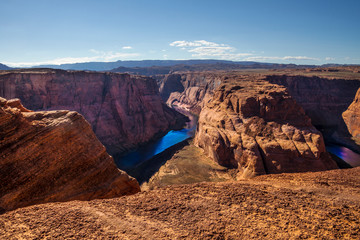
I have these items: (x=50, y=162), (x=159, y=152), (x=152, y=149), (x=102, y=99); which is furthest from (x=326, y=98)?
(x=50, y=162)

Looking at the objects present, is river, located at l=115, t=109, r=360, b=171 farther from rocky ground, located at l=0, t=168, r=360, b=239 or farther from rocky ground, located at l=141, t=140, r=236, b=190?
rocky ground, located at l=0, t=168, r=360, b=239

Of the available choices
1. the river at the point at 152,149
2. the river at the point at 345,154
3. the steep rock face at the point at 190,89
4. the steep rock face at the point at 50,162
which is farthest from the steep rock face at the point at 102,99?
the river at the point at 345,154

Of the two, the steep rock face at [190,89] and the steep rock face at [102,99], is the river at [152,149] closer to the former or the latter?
the steep rock face at [102,99]

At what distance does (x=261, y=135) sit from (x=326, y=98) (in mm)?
52253

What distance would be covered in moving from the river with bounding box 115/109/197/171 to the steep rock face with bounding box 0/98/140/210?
29.6m

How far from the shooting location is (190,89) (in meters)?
114

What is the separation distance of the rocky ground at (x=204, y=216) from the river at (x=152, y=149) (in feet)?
116

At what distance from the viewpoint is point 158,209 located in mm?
7840

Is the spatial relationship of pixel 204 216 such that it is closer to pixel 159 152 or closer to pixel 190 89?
pixel 159 152

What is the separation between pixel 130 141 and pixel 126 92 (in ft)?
54.7

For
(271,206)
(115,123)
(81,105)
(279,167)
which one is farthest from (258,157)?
(81,105)

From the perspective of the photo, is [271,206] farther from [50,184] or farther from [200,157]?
[200,157]

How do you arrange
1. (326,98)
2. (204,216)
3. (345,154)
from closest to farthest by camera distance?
1. (204,216)
2. (345,154)
3. (326,98)

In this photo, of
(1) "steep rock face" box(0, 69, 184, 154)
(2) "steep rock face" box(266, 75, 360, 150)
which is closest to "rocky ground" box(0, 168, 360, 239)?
(1) "steep rock face" box(0, 69, 184, 154)
